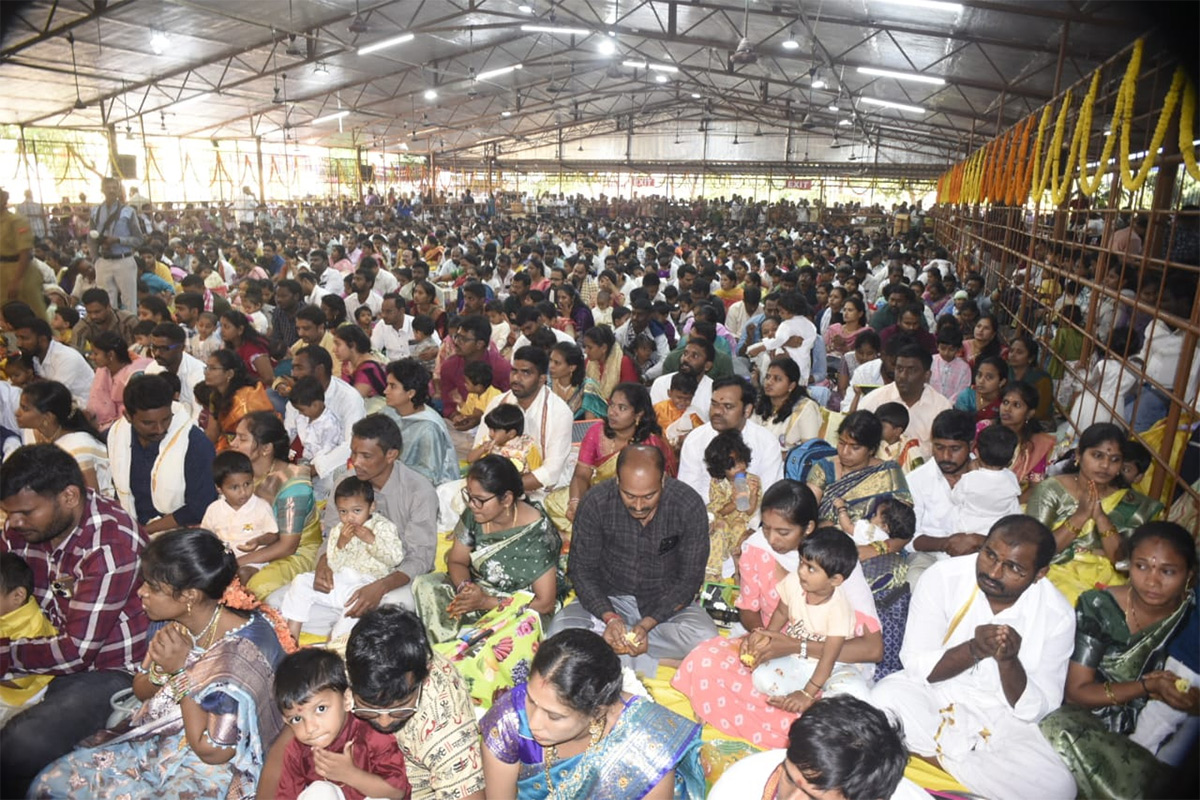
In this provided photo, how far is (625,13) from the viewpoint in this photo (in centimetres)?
1302

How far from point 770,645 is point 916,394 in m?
2.29

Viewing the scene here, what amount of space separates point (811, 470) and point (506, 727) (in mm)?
1987

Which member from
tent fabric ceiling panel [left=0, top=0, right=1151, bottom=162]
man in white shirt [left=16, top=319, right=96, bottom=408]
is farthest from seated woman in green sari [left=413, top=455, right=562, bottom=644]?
tent fabric ceiling panel [left=0, top=0, right=1151, bottom=162]

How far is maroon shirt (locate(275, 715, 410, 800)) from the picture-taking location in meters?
1.98

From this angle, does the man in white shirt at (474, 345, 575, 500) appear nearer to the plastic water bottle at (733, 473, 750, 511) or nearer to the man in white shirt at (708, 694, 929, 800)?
the plastic water bottle at (733, 473, 750, 511)

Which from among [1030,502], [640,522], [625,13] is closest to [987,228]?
[625,13]

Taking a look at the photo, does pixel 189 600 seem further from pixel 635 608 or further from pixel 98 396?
pixel 98 396

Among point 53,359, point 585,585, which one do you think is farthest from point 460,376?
point 585,585

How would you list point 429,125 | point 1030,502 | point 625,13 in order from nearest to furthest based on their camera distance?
point 1030,502 → point 625,13 → point 429,125

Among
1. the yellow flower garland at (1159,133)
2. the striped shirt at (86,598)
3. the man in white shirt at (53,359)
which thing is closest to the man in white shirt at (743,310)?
the yellow flower garland at (1159,133)

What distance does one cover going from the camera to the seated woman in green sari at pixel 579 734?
5.83ft

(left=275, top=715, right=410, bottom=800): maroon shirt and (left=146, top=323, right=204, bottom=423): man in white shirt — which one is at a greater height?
(left=146, top=323, right=204, bottom=423): man in white shirt

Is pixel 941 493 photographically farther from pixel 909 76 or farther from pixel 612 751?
pixel 909 76

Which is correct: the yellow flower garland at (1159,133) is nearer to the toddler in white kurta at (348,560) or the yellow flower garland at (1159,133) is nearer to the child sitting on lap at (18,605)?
the toddler in white kurta at (348,560)
